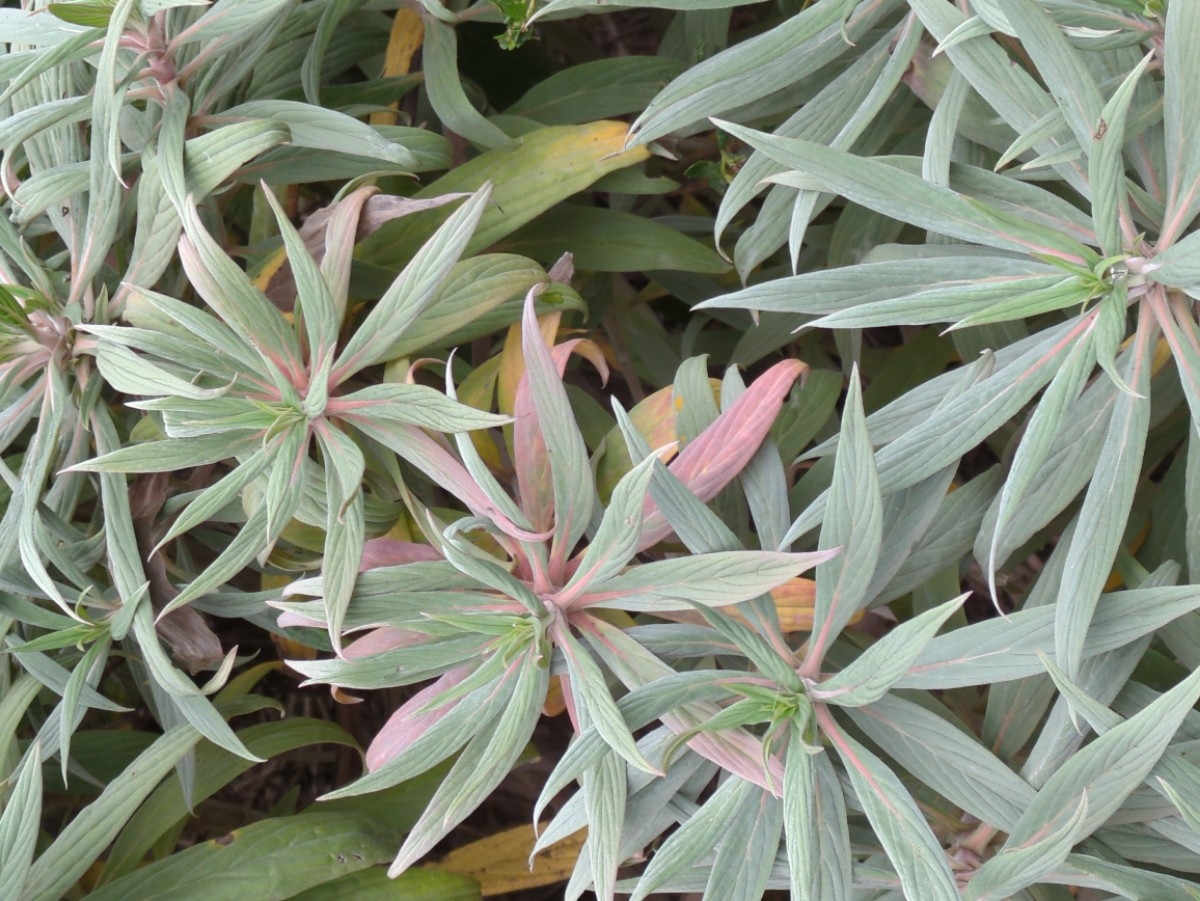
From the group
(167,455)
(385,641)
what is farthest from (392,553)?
(167,455)

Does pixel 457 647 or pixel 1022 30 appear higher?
pixel 1022 30

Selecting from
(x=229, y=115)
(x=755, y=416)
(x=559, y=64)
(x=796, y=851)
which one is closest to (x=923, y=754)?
(x=796, y=851)

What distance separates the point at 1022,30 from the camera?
0.60 meters

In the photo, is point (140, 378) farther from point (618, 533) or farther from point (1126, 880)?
point (1126, 880)

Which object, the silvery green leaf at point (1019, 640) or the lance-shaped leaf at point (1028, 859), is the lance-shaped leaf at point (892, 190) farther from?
the lance-shaped leaf at point (1028, 859)

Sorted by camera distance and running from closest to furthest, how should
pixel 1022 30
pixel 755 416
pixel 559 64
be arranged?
pixel 1022 30 → pixel 755 416 → pixel 559 64

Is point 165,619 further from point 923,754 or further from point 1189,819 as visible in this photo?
point 1189,819

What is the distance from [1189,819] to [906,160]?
461 millimetres

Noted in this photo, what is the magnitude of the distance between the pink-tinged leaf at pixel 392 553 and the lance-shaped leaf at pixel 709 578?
6.2 inches

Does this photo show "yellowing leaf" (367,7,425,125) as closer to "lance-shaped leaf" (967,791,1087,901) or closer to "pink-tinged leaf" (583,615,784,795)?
"pink-tinged leaf" (583,615,784,795)

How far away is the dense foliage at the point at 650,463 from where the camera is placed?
0.62m

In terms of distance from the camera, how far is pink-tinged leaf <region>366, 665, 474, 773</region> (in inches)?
28.4

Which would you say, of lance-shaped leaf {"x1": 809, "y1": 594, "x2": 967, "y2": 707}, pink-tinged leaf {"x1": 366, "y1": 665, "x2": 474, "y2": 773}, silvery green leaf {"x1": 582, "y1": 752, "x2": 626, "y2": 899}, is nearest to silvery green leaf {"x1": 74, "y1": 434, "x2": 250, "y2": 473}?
pink-tinged leaf {"x1": 366, "y1": 665, "x2": 474, "y2": 773}

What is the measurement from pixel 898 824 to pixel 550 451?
12.9 inches
